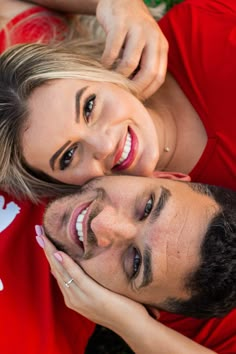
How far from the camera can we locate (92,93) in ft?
7.59

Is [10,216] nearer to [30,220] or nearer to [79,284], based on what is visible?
[30,220]

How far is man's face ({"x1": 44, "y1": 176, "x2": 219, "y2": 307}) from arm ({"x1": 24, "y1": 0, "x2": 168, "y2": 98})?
1.93ft

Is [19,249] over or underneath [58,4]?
underneath

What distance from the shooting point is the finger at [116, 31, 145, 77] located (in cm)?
247

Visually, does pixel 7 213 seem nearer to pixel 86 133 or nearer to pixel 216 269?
pixel 86 133

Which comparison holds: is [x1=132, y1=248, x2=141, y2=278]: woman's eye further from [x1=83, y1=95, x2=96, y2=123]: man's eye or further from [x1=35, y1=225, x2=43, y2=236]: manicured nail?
[x1=83, y1=95, x2=96, y2=123]: man's eye

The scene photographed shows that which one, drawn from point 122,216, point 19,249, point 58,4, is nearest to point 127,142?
point 122,216

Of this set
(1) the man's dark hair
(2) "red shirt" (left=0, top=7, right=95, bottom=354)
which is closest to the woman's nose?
(1) the man's dark hair

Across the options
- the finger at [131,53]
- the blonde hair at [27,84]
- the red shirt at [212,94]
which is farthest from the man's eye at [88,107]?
the red shirt at [212,94]

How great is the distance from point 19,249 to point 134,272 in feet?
2.36

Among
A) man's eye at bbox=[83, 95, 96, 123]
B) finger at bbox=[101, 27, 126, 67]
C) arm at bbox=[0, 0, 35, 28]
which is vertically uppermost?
arm at bbox=[0, 0, 35, 28]

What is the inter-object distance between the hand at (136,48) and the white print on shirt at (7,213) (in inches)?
34.2

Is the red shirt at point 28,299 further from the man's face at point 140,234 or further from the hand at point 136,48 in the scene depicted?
the hand at point 136,48

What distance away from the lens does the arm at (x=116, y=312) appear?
217 centimetres
